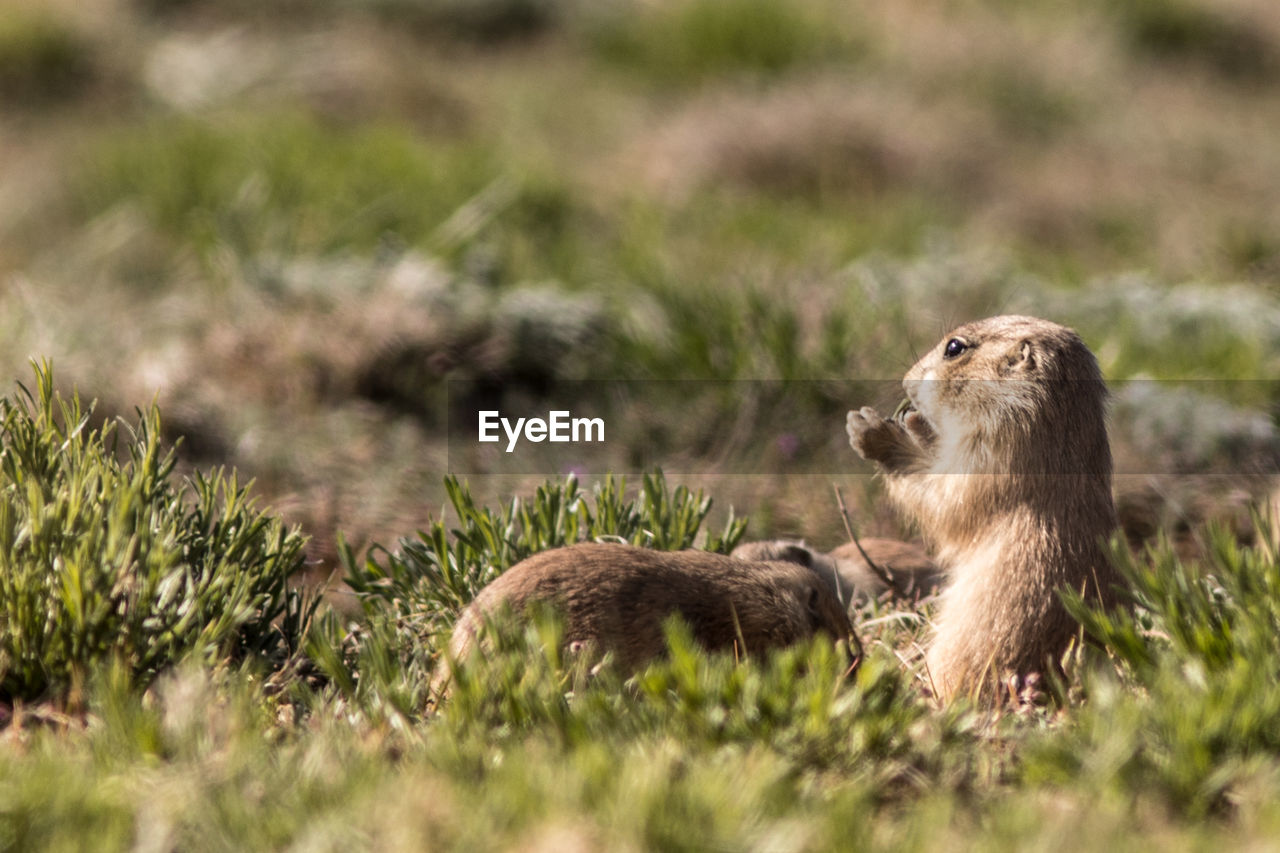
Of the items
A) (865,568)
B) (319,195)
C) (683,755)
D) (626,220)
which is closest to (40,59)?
(319,195)

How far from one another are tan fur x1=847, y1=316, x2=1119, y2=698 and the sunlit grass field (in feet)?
0.41

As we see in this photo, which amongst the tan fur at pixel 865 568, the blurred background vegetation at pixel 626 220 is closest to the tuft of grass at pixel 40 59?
the blurred background vegetation at pixel 626 220

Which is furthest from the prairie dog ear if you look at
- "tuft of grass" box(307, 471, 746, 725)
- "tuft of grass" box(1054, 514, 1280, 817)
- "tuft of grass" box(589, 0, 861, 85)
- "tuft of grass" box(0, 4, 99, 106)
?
"tuft of grass" box(0, 4, 99, 106)

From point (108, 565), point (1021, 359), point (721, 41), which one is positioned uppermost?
point (721, 41)

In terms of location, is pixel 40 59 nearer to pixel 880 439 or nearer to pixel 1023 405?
pixel 880 439

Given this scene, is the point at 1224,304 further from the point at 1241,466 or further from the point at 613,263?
the point at 613,263

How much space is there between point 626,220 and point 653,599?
5.52m

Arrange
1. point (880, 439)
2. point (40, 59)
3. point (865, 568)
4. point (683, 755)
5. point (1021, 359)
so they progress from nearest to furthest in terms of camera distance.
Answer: point (683, 755) → point (1021, 359) → point (880, 439) → point (865, 568) → point (40, 59)

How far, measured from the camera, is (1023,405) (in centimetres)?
278

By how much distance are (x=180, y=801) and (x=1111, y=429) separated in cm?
374

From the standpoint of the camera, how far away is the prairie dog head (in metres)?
2.75

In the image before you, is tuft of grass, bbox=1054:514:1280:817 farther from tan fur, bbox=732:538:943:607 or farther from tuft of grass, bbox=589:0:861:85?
tuft of grass, bbox=589:0:861:85

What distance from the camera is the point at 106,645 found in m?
2.36

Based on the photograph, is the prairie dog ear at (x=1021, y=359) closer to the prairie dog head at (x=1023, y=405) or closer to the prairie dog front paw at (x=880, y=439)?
the prairie dog head at (x=1023, y=405)
